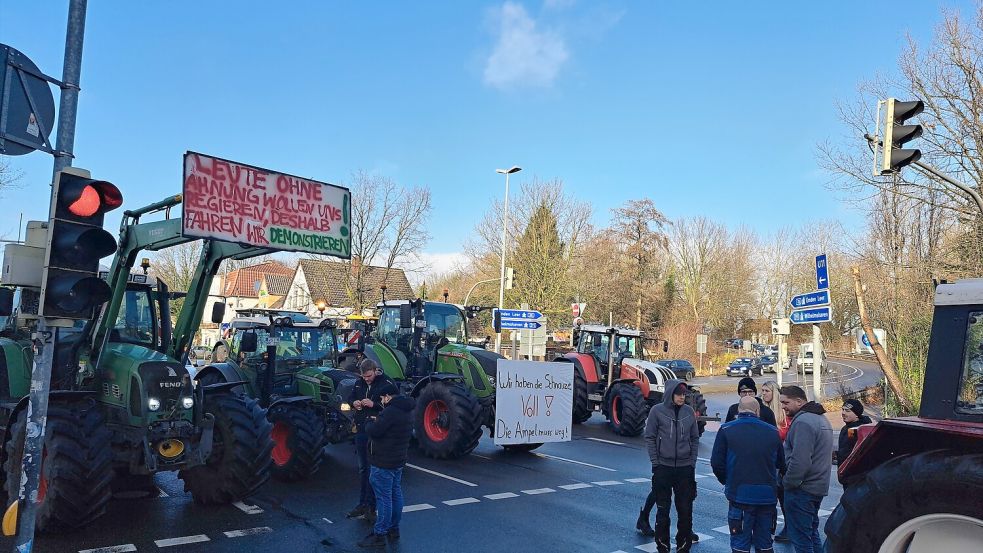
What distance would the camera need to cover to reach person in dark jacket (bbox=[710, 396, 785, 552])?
5.80m

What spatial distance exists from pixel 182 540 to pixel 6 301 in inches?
146

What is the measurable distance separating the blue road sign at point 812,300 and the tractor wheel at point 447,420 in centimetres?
607

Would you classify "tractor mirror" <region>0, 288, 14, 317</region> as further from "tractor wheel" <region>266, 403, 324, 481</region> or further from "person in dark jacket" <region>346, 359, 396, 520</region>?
"person in dark jacket" <region>346, 359, 396, 520</region>

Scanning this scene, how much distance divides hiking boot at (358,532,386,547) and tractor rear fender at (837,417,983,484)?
166 inches

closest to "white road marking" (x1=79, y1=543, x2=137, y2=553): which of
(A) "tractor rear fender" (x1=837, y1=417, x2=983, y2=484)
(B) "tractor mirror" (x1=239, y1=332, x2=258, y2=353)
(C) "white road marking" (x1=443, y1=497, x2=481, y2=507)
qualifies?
(C) "white road marking" (x1=443, y1=497, x2=481, y2=507)

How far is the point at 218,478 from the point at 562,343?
2928 cm

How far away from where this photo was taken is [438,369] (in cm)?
1341

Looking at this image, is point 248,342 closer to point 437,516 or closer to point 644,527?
point 437,516

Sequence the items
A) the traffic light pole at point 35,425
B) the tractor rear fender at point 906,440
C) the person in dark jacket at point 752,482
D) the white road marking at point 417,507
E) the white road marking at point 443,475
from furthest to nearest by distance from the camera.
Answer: the white road marking at point 443,475 → the white road marking at point 417,507 → the person in dark jacket at point 752,482 → the traffic light pole at point 35,425 → the tractor rear fender at point 906,440

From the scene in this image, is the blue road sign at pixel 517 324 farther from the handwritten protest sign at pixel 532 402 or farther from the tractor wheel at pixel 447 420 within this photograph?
the tractor wheel at pixel 447 420

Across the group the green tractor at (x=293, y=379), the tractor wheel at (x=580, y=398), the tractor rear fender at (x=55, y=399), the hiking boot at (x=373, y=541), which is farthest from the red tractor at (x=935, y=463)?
the tractor wheel at (x=580, y=398)

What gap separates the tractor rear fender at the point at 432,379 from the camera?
40.0 ft

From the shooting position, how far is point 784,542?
25.1 feet

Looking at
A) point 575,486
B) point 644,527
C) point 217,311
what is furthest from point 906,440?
point 217,311
